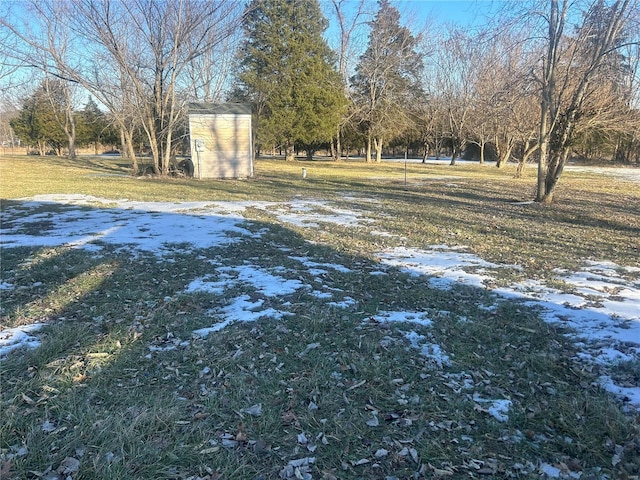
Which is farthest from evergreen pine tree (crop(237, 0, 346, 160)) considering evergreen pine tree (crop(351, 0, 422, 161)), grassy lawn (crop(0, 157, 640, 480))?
grassy lawn (crop(0, 157, 640, 480))

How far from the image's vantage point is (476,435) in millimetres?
2375

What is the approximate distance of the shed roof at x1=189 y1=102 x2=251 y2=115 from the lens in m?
19.1

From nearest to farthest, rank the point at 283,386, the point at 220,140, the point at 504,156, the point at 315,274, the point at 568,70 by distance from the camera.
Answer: the point at 283,386
the point at 315,274
the point at 568,70
the point at 220,140
the point at 504,156

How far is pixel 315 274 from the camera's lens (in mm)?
5289

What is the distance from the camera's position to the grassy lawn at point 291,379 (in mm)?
2158

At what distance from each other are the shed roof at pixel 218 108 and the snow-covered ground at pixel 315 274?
1026 cm

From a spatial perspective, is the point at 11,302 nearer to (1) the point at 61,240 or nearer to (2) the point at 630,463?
(1) the point at 61,240

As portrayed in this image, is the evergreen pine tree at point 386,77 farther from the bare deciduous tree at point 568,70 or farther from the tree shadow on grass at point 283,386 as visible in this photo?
the tree shadow on grass at point 283,386

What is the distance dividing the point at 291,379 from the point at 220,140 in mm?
17972

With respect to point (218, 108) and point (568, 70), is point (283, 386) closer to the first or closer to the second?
point (568, 70)

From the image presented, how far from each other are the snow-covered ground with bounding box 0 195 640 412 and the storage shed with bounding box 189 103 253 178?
962 cm

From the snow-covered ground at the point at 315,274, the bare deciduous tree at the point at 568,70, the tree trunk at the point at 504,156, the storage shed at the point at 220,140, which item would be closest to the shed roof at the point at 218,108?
the storage shed at the point at 220,140

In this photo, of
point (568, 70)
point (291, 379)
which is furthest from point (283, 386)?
point (568, 70)

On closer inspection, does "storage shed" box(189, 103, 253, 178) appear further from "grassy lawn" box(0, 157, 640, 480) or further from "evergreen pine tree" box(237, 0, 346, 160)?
"grassy lawn" box(0, 157, 640, 480)
